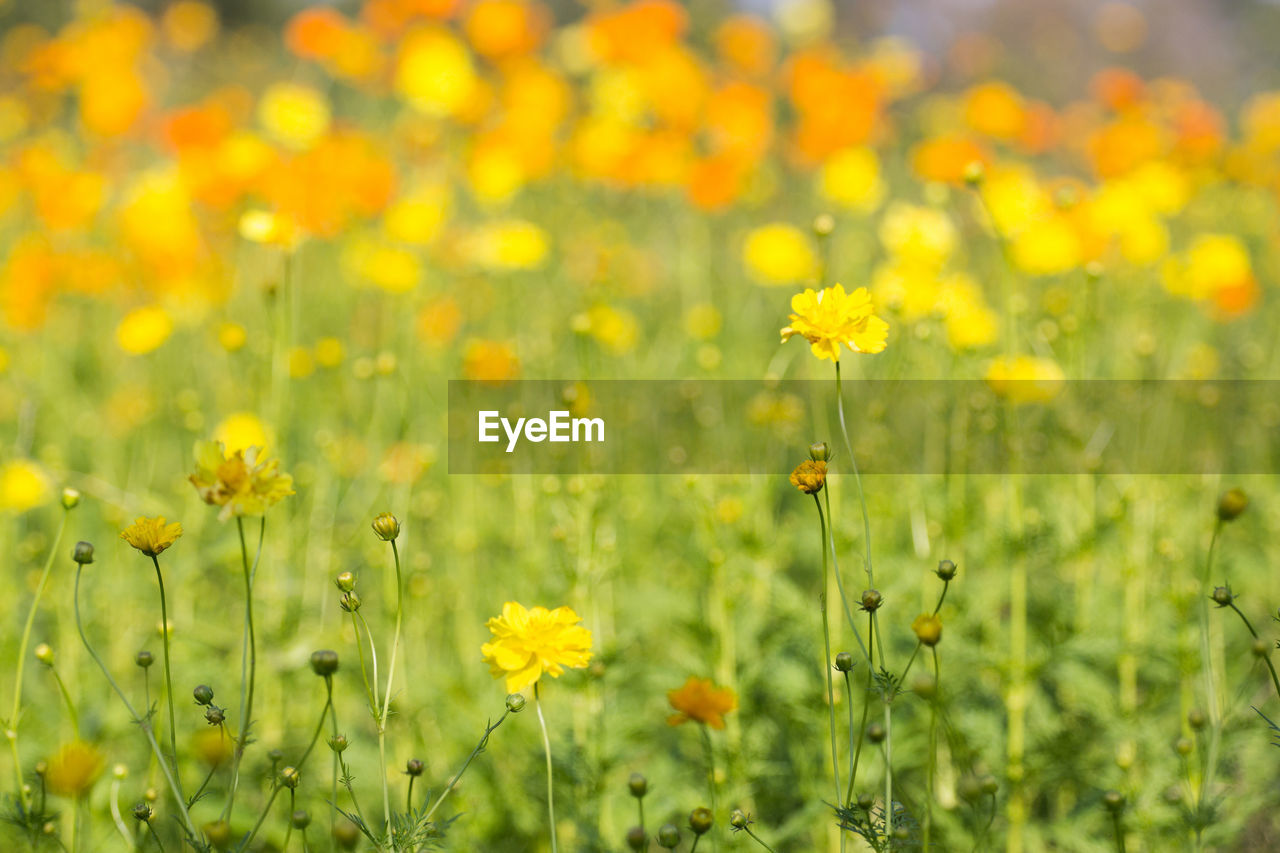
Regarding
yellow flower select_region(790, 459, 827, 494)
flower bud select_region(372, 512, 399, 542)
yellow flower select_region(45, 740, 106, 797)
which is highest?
yellow flower select_region(790, 459, 827, 494)

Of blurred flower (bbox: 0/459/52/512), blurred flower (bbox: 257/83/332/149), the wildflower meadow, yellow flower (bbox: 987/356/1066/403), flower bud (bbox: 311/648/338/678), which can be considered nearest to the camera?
flower bud (bbox: 311/648/338/678)

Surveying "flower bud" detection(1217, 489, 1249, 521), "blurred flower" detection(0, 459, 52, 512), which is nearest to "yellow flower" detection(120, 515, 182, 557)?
"blurred flower" detection(0, 459, 52, 512)

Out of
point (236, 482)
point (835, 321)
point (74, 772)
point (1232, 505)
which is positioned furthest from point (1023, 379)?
point (74, 772)

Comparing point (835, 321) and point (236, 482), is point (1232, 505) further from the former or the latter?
point (236, 482)

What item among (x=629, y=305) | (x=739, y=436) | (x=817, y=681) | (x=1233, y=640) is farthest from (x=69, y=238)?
(x=1233, y=640)

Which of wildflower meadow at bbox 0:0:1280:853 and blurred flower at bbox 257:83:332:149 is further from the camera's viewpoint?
blurred flower at bbox 257:83:332:149

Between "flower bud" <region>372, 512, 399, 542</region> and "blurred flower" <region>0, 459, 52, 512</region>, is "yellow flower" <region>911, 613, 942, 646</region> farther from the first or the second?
"blurred flower" <region>0, 459, 52, 512</region>
